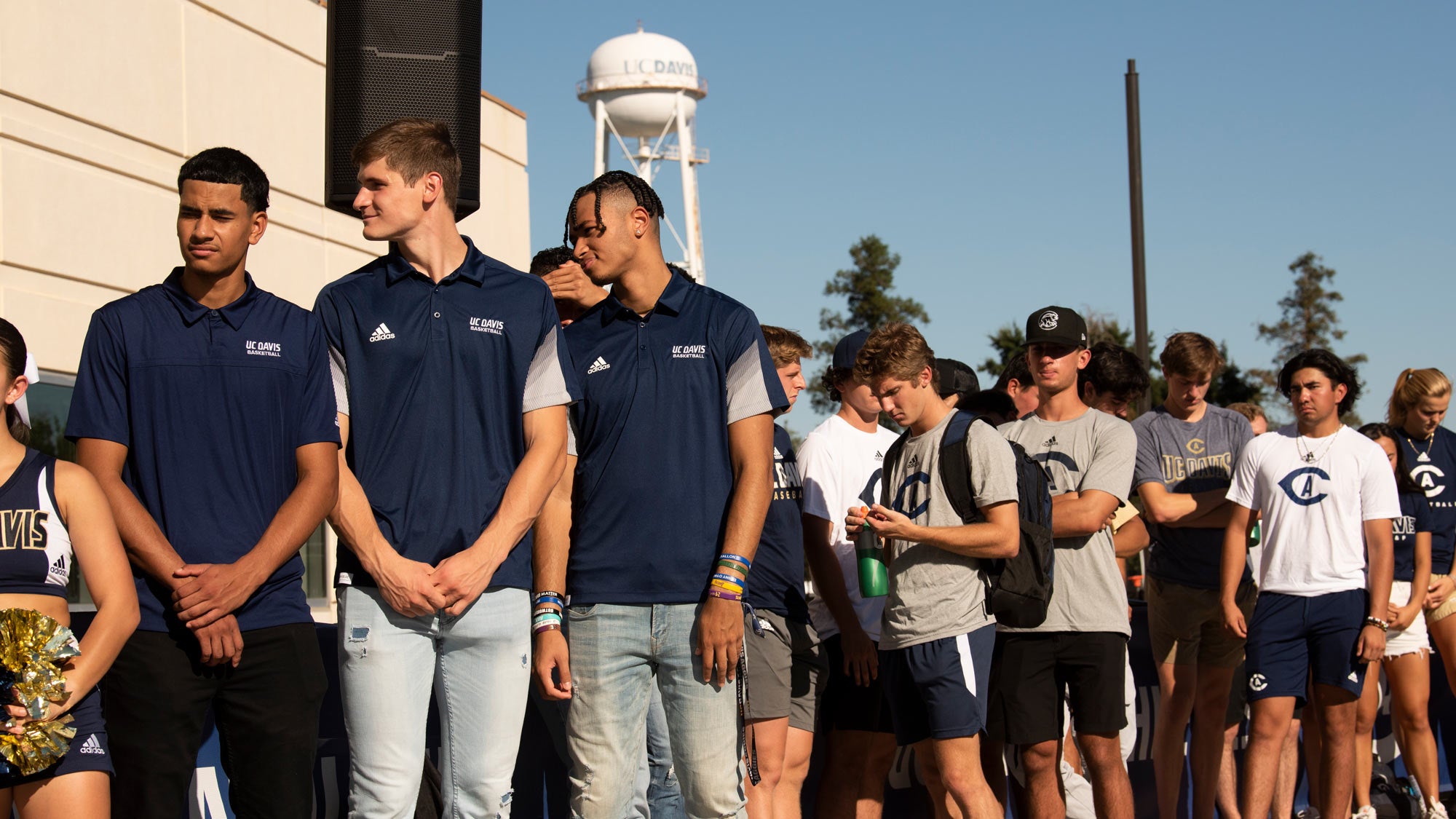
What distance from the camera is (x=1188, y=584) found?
6801mm

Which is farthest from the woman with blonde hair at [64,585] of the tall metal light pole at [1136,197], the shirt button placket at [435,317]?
the tall metal light pole at [1136,197]

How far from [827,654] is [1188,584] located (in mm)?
2080

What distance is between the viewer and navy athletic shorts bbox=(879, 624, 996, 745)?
500 cm

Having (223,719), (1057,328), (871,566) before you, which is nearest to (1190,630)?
(1057,328)

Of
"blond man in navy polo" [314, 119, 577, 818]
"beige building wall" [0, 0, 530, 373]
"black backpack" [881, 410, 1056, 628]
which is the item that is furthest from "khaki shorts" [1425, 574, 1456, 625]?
"beige building wall" [0, 0, 530, 373]

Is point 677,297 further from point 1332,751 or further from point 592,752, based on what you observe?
point 1332,751

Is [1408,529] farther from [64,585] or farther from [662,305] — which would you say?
[64,585]

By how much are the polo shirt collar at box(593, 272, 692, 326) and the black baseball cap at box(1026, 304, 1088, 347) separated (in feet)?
6.83

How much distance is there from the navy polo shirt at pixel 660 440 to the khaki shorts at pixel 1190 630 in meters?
3.49

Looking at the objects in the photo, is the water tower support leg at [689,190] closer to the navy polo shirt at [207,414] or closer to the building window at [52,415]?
the building window at [52,415]

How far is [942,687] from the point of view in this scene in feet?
16.5

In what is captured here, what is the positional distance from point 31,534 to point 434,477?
3.17 feet

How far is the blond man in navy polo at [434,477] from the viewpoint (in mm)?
3521

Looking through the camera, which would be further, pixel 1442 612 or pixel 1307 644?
pixel 1442 612
